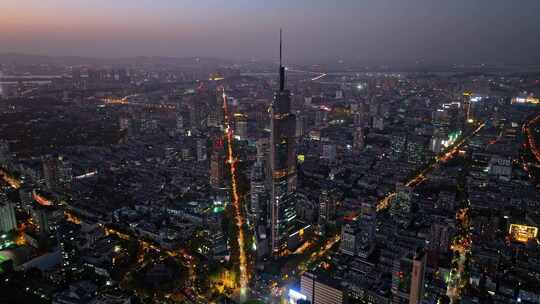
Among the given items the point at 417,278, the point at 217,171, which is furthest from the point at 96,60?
the point at 417,278

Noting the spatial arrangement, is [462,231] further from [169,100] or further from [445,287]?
[169,100]

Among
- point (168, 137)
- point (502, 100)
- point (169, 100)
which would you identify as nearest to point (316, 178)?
point (168, 137)

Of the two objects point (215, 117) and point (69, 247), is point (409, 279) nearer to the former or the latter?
point (69, 247)

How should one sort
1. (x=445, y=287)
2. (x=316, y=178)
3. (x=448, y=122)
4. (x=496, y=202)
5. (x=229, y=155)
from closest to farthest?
(x=445, y=287) < (x=496, y=202) < (x=316, y=178) < (x=229, y=155) < (x=448, y=122)

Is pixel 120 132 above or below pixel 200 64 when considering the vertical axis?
below

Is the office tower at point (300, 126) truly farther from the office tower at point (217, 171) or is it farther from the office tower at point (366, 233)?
the office tower at point (366, 233)

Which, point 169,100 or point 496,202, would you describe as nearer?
point 496,202

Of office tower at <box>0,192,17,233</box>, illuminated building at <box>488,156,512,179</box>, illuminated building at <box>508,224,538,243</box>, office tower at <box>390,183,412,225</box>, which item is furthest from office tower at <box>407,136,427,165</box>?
office tower at <box>0,192,17,233</box>
